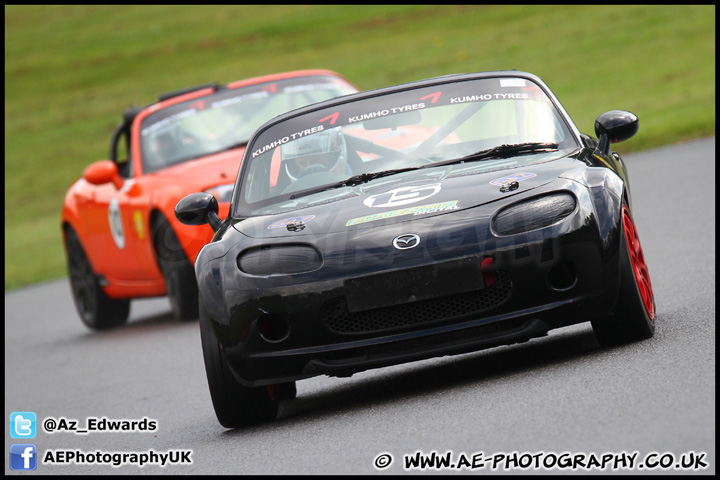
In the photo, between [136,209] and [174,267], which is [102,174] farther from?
[174,267]

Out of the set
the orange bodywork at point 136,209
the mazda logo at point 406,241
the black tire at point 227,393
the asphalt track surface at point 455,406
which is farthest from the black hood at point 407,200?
the orange bodywork at point 136,209

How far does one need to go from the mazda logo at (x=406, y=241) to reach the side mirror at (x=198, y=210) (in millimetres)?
1474

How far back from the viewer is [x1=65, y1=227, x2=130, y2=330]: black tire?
1170 cm

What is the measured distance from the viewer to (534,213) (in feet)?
17.6

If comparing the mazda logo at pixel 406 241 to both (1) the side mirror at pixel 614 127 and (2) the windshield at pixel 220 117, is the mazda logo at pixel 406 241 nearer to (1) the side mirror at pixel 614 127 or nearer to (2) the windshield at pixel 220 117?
(1) the side mirror at pixel 614 127

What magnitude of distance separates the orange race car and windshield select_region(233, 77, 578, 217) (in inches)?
104

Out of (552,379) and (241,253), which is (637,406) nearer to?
(552,379)

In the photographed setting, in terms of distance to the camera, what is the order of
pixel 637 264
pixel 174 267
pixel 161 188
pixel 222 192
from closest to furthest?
pixel 637 264
pixel 222 192
pixel 174 267
pixel 161 188

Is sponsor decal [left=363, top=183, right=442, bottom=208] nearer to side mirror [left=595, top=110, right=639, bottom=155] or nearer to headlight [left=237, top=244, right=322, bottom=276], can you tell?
headlight [left=237, top=244, right=322, bottom=276]

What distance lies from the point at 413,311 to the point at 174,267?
4757 millimetres

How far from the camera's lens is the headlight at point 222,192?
9289mm

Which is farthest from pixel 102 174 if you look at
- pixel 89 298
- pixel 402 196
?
pixel 402 196

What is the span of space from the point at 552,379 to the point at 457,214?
2.52 feet

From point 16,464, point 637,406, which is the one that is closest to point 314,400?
point 16,464
